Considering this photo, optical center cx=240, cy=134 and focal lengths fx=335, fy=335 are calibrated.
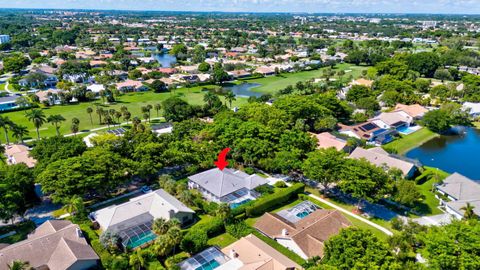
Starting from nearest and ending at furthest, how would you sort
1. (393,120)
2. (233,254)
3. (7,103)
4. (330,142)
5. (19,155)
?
1. (233,254)
2. (19,155)
3. (330,142)
4. (393,120)
5. (7,103)

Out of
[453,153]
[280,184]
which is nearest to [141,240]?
[280,184]

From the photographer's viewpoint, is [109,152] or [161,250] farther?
[109,152]

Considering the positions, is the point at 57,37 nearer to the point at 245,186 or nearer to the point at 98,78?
the point at 98,78

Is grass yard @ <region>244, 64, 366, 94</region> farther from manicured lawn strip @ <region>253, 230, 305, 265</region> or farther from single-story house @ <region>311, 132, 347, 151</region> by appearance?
manicured lawn strip @ <region>253, 230, 305, 265</region>

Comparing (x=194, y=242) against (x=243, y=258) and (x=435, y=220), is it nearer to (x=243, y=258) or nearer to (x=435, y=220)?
(x=243, y=258)

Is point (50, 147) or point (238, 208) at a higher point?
point (50, 147)

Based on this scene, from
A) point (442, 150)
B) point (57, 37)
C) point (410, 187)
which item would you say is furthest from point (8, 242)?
point (57, 37)
